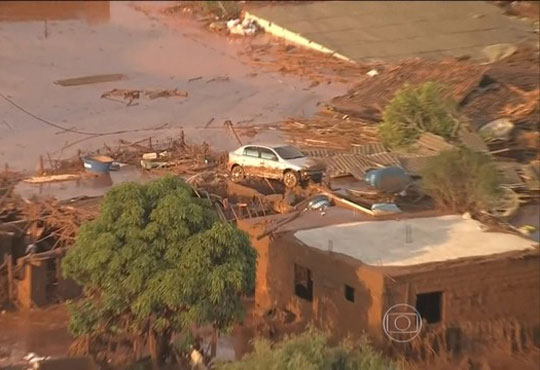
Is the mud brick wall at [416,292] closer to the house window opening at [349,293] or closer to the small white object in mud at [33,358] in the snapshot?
the house window opening at [349,293]

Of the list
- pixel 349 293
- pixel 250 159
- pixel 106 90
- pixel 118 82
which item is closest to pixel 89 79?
pixel 118 82

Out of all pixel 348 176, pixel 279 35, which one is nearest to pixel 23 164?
pixel 348 176

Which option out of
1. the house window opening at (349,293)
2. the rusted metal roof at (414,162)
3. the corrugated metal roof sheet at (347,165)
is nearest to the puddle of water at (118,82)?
the corrugated metal roof sheet at (347,165)

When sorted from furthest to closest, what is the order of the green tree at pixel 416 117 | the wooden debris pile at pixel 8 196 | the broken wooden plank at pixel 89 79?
the broken wooden plank at pixel 89 79 < the green tree at pixel 416 117 < the wooden debris pile at pixel 8 196

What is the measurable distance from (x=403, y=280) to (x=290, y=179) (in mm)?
5652

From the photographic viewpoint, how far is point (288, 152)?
21844mm

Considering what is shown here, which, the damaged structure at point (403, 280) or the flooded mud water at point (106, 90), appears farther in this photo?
the flooded mud water at point (106, 90)

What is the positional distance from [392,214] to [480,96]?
9.04m

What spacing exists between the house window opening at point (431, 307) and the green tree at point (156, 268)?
8.14 ft

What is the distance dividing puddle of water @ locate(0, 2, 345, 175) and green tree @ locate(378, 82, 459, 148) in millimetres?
2834

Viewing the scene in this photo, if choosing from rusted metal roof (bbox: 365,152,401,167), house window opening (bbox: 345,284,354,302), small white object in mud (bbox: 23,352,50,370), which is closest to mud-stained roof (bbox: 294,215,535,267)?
house window opening (bbox: 345,284,354,302)

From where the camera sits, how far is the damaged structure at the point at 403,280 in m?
15.9

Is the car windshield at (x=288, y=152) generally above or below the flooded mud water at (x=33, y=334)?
above

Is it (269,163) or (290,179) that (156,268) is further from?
(269,163)
